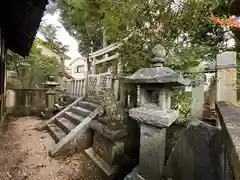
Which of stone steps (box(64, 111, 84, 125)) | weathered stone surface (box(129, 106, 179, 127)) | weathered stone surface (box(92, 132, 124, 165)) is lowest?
weathered stone surface (box(92, 132, 124, 165))

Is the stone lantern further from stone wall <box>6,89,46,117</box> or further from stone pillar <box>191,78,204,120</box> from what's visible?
stone pillar <box>191,78,204,120</box>

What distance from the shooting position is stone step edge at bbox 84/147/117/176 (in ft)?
10.3

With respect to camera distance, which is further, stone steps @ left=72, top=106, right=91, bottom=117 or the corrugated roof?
stone steps @ left=72, top=106, right=91, bottom=117

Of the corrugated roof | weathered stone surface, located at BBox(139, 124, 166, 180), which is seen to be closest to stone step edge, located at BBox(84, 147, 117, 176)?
weathered stone surface, located at BBox(139, 124, 166, 180)

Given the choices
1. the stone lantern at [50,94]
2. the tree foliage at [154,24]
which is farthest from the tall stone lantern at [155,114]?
the stone lantern at [50,94]

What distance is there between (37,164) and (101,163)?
155cm

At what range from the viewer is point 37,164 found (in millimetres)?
3656

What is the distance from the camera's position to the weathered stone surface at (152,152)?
7.74 feet

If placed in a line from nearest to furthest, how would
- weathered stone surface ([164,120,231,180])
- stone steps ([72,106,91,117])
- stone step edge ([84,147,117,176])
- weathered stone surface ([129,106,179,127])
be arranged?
weathered stone surface ([164,120,231,180])
weathered stone surface ([129,106,179,127])
stone step edge ([84,147,117,176])
stone steps ([72,106,91,117])

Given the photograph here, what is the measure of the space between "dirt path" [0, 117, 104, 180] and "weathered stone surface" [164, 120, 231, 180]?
1.89 metres

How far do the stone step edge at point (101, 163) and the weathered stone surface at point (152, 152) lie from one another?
82cm

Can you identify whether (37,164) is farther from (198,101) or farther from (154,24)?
(154,24)

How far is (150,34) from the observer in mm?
3680

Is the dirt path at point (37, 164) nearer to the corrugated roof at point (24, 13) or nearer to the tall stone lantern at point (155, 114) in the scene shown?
the tall stone lantern at point (155, 114)
